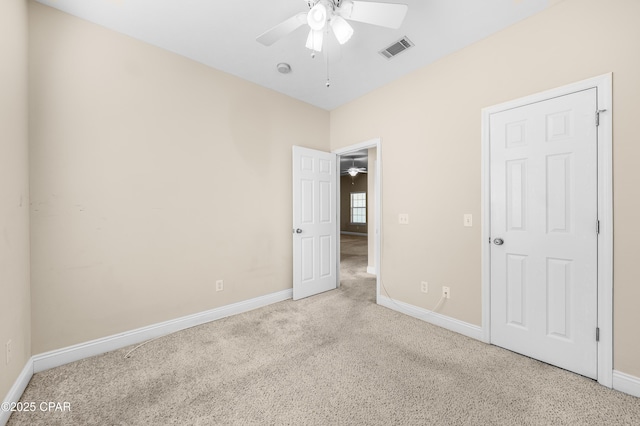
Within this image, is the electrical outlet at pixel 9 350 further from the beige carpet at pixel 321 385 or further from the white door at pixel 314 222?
the white door at pixel 314 222

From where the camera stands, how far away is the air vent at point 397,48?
239 centimetres

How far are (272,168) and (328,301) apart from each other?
6.58 ft

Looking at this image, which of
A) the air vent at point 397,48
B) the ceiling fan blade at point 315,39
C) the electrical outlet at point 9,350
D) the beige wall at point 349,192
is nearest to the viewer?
the electrical outlet at point 9,350

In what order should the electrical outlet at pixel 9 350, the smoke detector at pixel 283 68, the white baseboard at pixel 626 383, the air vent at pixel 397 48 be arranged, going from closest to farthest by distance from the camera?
the electrical outlet at pixel 9 350
the white baseboard at pixel 626 383
the air vent at pixel 397 48
the smoke detector at pixel 283 68

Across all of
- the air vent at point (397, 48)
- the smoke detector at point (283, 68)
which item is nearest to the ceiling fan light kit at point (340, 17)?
the air vent at point (397, 48)

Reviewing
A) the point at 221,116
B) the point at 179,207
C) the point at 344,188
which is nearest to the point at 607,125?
the point at 221,116

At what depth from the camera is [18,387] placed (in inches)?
64.8

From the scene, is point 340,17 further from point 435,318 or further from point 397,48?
point 435,318

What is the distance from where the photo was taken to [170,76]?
8.42 feet

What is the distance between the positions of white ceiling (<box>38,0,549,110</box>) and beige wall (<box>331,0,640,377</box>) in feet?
0.75

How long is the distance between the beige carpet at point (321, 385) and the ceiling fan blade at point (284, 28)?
2.55 m

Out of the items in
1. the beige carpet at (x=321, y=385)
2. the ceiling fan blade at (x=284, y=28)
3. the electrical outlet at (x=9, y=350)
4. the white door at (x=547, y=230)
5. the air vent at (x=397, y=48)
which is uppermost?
the air vent at (x=397, y=48)

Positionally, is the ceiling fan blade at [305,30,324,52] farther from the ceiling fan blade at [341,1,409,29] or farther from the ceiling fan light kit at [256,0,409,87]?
the ceiling fan blade at [341,1,409,29]

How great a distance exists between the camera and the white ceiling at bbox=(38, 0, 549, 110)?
6.52ft
